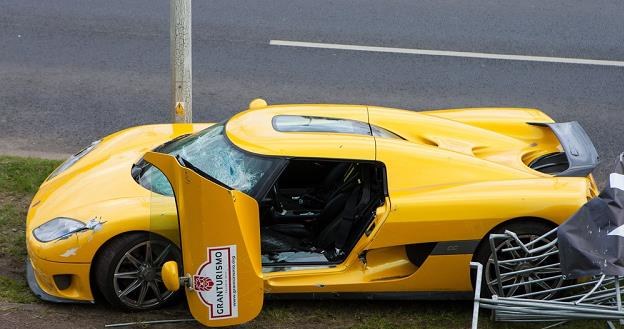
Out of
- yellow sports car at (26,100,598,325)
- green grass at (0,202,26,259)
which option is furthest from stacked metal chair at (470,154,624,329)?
green grass at (0,202,26,259)

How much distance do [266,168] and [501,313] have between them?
1.63 metres

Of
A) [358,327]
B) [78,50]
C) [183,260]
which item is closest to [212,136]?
[183,260]

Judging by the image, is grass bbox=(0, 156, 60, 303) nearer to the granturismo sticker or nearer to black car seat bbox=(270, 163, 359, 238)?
the granturismo sticker

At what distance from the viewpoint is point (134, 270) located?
5.54 metres

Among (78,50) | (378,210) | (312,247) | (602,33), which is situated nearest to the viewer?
(378,210)

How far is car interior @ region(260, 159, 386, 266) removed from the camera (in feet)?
→ 18.5

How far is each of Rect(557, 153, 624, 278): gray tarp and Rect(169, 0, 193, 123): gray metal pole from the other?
140 inches

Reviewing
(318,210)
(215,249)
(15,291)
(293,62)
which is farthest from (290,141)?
(293,62)

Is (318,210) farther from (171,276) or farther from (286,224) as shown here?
(171,276)

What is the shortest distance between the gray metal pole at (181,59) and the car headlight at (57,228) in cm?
198

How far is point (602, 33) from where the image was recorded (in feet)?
36.3

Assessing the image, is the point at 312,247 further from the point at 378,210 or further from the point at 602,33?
the point at 602,33

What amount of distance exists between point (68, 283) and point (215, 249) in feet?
3.71

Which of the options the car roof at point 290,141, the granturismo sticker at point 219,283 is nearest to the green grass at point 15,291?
the granturismo sticker at point 219,283
